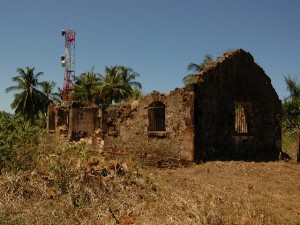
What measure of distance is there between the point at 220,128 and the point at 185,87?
189 cm

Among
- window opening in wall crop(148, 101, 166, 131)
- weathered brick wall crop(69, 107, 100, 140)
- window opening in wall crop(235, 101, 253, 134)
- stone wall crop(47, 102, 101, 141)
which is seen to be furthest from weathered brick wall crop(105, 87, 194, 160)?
weathered brick wall crop(69, 107, 100, 140)

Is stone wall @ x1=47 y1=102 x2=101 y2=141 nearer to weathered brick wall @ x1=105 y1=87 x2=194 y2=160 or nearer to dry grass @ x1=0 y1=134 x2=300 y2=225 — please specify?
weathered brick wall @ x1=105 y1=87 x2=194 y2=160

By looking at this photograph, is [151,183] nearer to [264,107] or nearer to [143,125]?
[143,125]

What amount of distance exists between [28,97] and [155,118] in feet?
78.6

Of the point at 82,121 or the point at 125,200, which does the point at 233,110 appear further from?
the point at 82,121

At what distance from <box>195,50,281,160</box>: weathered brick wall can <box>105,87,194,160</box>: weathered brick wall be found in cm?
33

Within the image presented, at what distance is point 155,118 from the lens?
11953mm

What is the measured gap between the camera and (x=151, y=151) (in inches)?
459

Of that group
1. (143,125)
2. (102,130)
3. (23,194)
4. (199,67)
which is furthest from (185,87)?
(199,67)

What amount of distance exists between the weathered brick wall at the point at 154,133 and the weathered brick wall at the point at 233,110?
333mm

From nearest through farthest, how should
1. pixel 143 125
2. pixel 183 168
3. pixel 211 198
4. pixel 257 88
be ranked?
pixel 211 198
pixel 183 168
pixel 143 125
pixel 257 88

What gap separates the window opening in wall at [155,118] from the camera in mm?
11758

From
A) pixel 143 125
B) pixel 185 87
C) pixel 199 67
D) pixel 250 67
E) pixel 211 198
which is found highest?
pixel 199 67

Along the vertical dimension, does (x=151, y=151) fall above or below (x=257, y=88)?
below
